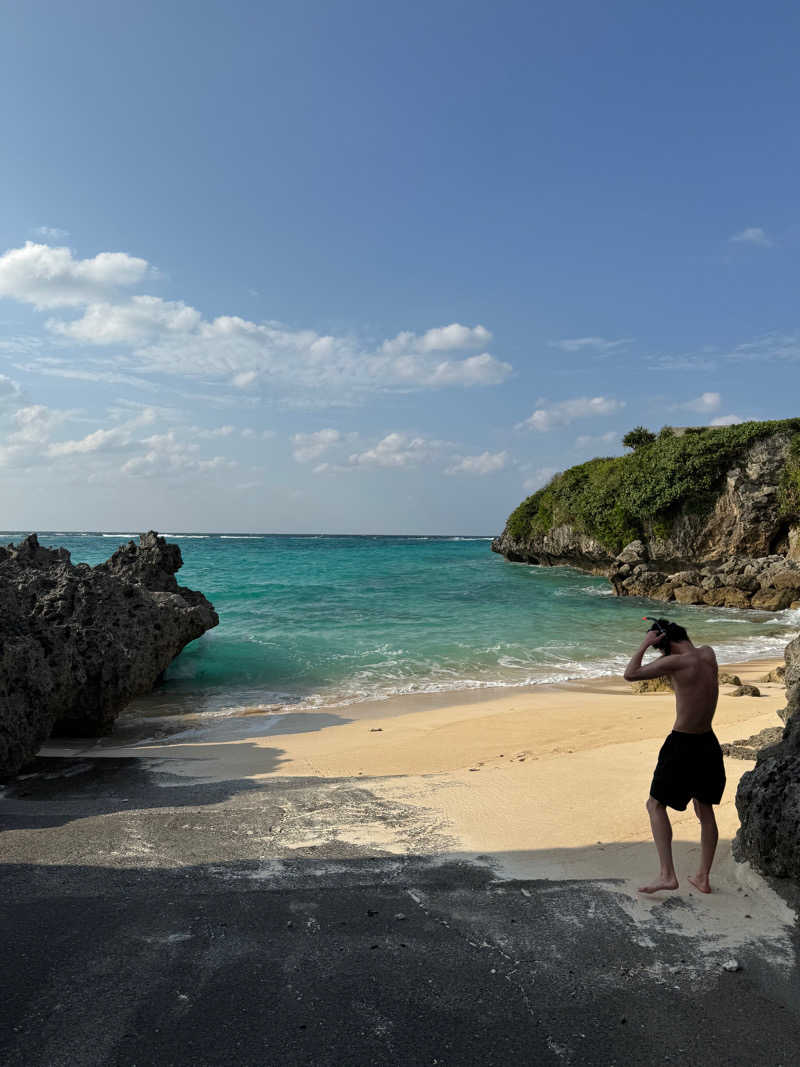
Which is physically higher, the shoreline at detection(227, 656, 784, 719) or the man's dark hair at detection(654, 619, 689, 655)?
the man's dark hair at detection(654, 619, 689, 655)

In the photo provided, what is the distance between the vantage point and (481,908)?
382cm

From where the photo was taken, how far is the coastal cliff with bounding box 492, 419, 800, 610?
27828mm

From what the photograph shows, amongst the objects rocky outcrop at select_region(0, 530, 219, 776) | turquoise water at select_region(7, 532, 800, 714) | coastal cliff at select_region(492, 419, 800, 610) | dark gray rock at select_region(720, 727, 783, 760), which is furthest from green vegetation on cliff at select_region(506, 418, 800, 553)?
rocky outcrop at select_region(0, 530, 219, 776)

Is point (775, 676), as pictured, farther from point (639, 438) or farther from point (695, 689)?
point (639, 438)

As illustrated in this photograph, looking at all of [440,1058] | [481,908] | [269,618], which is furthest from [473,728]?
[269,618]

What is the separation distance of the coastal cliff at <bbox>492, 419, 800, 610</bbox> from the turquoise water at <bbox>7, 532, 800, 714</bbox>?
206 cm

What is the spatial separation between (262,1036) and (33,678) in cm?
597

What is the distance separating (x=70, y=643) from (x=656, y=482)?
31255 millimetres

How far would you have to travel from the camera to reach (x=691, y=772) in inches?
162

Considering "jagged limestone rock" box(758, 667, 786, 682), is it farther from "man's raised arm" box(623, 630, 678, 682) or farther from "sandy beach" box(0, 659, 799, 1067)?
"man's raised arm" box(623, 630, 678, 682)

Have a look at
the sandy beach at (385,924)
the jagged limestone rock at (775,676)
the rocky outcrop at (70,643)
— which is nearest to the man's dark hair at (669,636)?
the sandy beach at (385,924)

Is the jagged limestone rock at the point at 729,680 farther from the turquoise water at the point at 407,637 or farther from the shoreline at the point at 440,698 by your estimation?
the turquoise water at the point at 407,637

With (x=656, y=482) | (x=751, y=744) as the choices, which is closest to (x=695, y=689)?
(x=751, y=744)

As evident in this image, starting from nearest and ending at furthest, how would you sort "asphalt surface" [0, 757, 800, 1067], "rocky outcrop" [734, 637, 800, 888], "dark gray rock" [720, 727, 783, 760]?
"asphalt surface" [0, 757, 800, 1067] < "rocky outcrop" [734, 637, 800, 888] < "dark gray rock" [720, 727, 783, 760]
